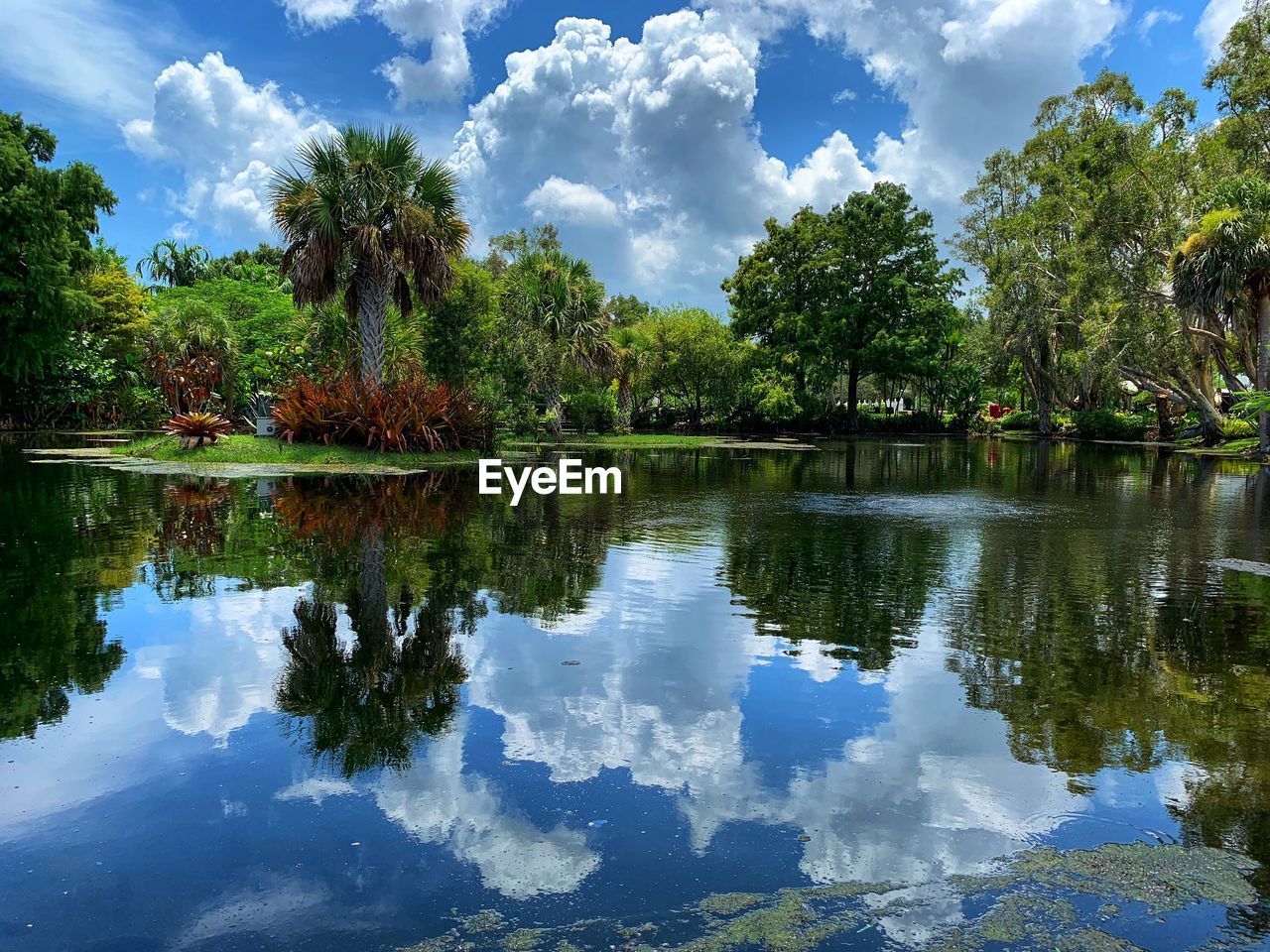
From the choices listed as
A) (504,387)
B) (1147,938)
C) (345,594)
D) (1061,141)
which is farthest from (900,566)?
(1061,141)

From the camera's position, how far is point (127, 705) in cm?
582

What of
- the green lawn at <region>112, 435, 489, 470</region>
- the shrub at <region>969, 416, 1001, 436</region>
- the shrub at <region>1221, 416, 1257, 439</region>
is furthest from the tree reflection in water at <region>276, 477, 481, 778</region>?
the shrub at <region>969, 416, 1001, 436</region>

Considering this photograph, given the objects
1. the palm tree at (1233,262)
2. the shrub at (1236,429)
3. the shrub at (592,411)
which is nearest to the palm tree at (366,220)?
the shrub at (592,411)

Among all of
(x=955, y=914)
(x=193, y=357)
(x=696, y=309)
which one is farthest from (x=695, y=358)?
(x=955, y=914)

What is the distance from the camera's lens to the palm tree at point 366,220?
26000mm

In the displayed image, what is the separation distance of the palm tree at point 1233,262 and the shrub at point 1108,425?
21510 millimetres

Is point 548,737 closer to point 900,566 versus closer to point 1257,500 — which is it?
point 900,566

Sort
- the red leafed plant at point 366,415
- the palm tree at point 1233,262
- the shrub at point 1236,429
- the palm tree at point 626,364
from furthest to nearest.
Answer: the palm tree at point 626,364
the shrub at point 1236,429
the palm tree at point 1233,262
the red leafed plant at point 366,415

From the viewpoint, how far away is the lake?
3.59m

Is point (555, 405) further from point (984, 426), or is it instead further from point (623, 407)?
point (984, 426)

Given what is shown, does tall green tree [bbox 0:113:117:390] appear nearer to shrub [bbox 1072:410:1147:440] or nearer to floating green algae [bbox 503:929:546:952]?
floating green algae [bbox 503:929:546:952]

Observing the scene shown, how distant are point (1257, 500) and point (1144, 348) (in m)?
24.6

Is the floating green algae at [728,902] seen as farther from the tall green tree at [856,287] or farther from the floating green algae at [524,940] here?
the tall green tree at [856,287]

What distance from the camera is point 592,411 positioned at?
52062mm
